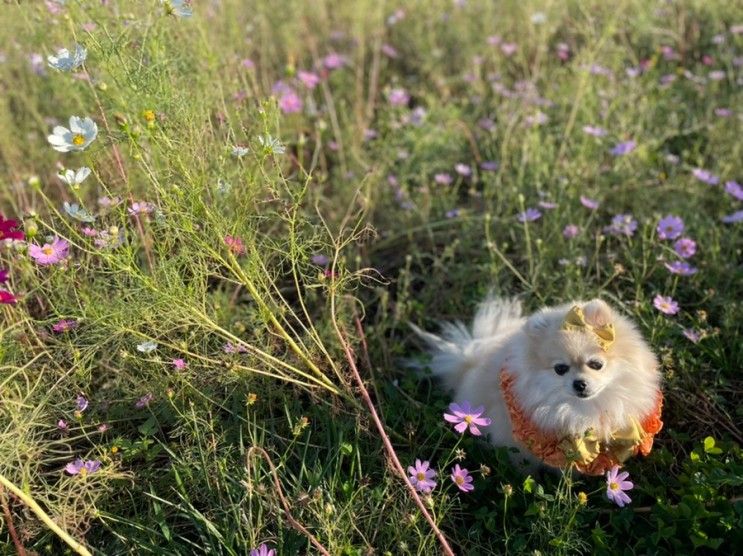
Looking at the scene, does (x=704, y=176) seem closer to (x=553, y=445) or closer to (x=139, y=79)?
(x=553, y=445)

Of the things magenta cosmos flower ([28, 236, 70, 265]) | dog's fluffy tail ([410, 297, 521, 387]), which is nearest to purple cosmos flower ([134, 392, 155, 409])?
magenta cosmos flower ([28, 236, 70, 265])

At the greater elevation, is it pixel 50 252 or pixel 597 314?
pixel 50 252

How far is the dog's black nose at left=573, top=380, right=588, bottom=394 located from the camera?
70.6 inches

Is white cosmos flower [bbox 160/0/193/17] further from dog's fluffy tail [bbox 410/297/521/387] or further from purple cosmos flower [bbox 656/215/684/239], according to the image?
purple cosmos flower [bbox 656/215/684/239]

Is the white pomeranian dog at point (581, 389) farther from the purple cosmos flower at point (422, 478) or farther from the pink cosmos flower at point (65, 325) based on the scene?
the pink cosmos flower at point (65, 325)

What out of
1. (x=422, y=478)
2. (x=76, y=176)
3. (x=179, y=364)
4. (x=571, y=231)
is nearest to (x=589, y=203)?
(x=571, y=231)

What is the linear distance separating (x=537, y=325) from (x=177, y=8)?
1.22m

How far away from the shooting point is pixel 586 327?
70.8 inches

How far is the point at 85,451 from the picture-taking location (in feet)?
7.11

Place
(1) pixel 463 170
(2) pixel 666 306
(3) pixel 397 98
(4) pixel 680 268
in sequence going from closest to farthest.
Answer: (2) pixel 666 306 → (4) pixel 680 268 → (1) pixel 463 170 → (3) pixel 397 98

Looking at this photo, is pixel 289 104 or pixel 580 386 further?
pixel 289 104

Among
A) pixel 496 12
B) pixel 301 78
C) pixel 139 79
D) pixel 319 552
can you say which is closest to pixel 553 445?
pixel 319 552

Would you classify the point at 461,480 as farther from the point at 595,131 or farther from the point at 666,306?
the point at 595,131

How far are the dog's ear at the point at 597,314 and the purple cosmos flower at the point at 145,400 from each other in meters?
1.25
